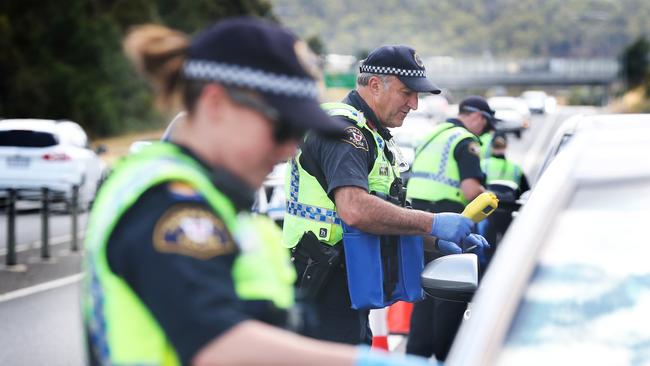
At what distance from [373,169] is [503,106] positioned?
5398cm

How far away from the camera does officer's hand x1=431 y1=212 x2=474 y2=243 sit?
453 centimetres

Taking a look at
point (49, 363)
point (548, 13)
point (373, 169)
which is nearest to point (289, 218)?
point (373, 169)

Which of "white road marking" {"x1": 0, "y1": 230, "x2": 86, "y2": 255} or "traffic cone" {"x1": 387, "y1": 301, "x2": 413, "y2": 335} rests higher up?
"traffic cone" {"x1": 387, "y1": 301, "x2": 413, "y2": 335}

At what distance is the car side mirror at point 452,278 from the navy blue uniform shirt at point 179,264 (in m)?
1.59

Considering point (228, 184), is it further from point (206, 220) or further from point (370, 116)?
point (370, 116)

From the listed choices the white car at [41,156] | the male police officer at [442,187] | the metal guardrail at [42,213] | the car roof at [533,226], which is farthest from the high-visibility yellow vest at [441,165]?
the white car at [41,156]

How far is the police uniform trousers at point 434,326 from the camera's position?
6.64 meters

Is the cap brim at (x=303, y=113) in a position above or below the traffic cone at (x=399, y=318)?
above

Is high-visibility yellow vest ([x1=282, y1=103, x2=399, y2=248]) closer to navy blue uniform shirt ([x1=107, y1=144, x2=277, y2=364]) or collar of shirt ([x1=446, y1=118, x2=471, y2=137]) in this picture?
navy blue uniform shirt ([x1=107, y1=144, x2=277, y2=364])

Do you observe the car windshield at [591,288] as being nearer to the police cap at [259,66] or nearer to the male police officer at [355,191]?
the police cap at [259,66]

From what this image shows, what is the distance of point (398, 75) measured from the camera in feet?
16.0

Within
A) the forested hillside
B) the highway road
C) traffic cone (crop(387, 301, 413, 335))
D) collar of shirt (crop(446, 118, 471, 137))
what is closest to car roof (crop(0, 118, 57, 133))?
the highway road

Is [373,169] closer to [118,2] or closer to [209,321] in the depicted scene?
[209,321]

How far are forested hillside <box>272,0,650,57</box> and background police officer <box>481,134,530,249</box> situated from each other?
583 feet
